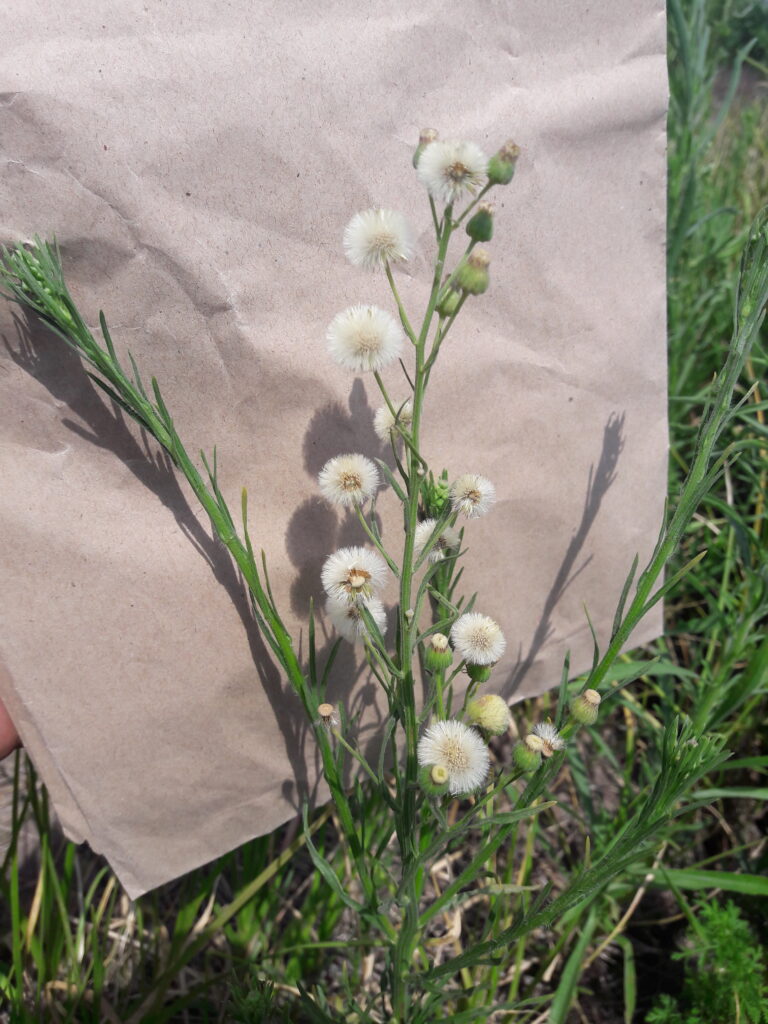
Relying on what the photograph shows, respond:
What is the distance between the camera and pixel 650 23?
600mm

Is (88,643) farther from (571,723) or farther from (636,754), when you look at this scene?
(636,754)

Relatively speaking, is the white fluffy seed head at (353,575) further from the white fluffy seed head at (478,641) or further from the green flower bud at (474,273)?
the green flower bud at (474,273)

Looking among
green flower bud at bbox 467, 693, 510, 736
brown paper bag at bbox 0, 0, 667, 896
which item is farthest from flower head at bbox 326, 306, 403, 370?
green flower bud at bbox 467, 693, 510, 736

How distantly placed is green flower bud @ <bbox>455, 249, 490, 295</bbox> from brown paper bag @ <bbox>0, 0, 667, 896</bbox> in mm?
184

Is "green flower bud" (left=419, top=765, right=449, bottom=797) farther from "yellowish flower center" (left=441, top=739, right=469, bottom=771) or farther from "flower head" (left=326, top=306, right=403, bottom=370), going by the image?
"flower head" (left=326, top=306, right=403, bottom=370)

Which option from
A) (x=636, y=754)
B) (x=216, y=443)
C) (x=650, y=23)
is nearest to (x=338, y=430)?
(x=216, y=443)

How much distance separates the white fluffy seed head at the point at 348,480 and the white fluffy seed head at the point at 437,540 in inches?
1.7

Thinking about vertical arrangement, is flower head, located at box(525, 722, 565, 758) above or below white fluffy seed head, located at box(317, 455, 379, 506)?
below

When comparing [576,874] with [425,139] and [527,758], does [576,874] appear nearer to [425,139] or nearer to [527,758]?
[527,758]

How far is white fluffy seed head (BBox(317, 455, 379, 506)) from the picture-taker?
48 cm

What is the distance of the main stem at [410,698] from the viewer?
394 mm

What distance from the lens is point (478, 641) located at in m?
0.45

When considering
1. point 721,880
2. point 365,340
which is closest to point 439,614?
point 365,340

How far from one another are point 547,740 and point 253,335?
33 cm
